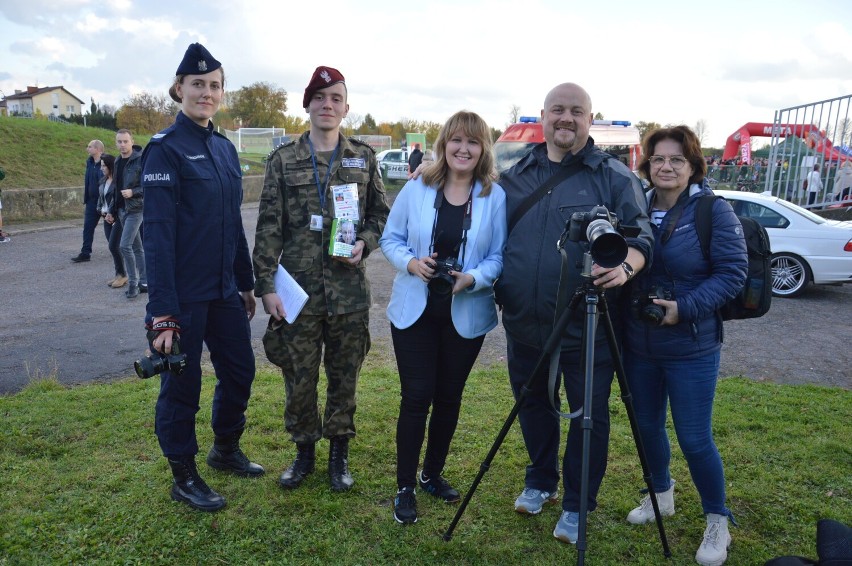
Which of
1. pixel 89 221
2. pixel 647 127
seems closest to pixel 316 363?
pixel 89 221

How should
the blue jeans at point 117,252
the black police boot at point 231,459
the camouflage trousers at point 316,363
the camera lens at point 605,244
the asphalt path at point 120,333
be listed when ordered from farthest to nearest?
the blue jeans at point 117,252 < the asphalt path at point 120,333 < the black police boot at point 231,459 < the camouflage trousers at point 316,363 < the camera lens at point 605,244

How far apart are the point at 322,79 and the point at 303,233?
821 mm

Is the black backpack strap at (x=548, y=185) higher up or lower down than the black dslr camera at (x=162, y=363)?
higher up

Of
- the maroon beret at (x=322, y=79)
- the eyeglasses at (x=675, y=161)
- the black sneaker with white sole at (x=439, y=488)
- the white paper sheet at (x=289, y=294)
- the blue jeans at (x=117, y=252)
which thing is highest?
the maroon beret at (x=322, y=79)

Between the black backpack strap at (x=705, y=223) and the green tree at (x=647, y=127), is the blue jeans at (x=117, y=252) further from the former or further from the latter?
the black backpack strap at (x=705, y=223)

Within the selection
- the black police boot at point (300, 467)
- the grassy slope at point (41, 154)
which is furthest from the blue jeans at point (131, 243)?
the grassy slope at point (41, 154)

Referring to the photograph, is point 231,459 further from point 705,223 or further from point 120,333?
point 120,333

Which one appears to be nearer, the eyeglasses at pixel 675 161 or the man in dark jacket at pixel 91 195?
the eyeglasses at pixel 675 161

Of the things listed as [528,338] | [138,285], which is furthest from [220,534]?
[138,285]

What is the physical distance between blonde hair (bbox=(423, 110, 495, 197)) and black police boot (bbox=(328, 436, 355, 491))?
1.61 metres

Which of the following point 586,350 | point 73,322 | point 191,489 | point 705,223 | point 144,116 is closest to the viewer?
point 586,350

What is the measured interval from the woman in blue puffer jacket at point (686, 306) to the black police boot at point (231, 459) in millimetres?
2277

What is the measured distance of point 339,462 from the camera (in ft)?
12.0

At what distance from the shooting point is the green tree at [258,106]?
4969 centimetres
